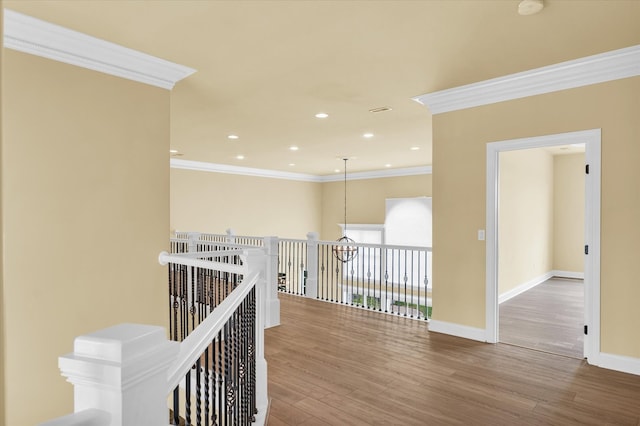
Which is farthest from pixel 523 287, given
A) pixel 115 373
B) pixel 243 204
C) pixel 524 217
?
pixel 115 373

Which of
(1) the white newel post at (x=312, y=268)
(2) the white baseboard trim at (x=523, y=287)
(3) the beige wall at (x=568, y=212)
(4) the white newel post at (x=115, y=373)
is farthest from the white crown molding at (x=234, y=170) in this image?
(4) the white newel post at (x=115, y=373)

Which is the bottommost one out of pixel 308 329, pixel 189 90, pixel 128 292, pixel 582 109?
pixel 308 329

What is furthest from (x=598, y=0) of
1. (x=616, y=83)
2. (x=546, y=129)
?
(x=546, y=129)

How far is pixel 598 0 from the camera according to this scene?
95.4 inches

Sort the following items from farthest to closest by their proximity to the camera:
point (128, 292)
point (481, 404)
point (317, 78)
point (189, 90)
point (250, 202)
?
point (250, 202)
point (189, 90)
point (317, 78)
point (128, 292)
point (481, 404)

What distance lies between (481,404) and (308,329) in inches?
91.2

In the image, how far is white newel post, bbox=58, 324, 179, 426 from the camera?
0.73 metres

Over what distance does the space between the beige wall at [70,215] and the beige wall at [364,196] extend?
7.92 meters

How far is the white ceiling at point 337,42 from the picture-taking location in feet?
8.29

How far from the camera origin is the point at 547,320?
5055 mm

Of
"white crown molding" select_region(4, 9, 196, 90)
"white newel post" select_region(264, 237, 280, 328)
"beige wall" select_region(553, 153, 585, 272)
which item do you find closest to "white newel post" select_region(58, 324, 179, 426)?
"white crown molding" select_region(4, 9, 196, 90)

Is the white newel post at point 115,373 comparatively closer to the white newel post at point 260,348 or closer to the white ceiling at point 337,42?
the white newel post at point 260,348

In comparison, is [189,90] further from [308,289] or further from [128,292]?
[308,289]

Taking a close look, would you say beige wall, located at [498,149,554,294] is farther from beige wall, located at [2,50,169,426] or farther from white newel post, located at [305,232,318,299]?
beige wall, located at [2,50,169,426]
